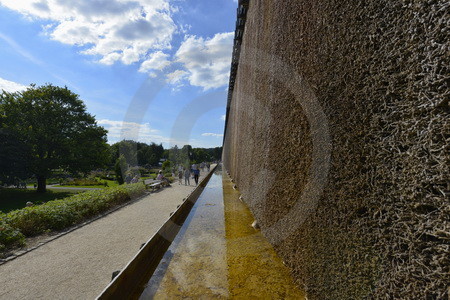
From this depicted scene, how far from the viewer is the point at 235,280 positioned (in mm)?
3293

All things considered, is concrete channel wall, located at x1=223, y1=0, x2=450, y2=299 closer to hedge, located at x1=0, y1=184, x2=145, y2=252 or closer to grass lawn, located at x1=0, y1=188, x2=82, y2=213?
hedge, located at x1=0, y1=184, x2=145, y2=252

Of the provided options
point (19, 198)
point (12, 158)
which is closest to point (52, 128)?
point (12, 158)

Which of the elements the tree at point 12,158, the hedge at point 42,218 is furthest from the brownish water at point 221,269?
the tree at point 12,158

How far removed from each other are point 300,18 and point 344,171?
91.1 inches

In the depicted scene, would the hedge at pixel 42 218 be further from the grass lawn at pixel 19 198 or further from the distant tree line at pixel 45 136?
the distant tree line at pixel 45 136

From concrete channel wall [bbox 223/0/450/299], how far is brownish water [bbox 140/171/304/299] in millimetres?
423

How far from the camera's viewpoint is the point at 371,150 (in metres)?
1.63

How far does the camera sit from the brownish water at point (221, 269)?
300cm

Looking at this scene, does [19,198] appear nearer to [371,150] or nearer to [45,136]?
[45,136]

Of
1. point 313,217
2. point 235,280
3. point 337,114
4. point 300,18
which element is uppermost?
point 300,18

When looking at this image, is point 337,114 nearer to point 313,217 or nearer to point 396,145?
point 396,145

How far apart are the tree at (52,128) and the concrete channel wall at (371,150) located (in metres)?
25.0

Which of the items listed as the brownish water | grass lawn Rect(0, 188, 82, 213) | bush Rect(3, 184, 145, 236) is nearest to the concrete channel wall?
the brownish water

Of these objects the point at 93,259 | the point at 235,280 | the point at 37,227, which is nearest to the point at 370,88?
the point at 235,280
